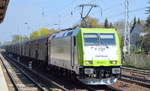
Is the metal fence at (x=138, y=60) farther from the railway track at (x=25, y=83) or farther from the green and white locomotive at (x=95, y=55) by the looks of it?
the green and white locomotive at (x=95, y=55)

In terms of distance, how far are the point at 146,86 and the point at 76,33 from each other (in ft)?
14.2

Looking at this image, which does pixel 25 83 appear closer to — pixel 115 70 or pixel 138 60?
pixel 115 70

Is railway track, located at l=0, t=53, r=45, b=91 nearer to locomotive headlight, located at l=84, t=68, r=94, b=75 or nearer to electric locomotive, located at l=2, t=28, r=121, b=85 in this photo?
electric locomotive, located at l=2, t=28, r=121, b=85

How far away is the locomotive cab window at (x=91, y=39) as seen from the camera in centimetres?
1735

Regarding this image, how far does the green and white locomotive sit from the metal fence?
73.7 ft

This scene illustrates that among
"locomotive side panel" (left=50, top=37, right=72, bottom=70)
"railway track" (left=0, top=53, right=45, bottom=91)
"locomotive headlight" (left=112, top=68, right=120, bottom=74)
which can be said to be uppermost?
"locomotive side panel" (left=50, top=37, right=72, bottom=70)

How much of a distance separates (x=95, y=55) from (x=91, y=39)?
0.92 m

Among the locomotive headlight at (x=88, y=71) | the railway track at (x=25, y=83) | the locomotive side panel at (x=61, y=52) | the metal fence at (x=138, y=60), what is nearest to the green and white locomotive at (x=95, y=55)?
the locomotive headlight at (x=88, y=71)

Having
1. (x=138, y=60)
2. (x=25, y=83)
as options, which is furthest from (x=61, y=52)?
(x=138, y=60)

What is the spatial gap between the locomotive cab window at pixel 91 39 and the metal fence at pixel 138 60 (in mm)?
22731

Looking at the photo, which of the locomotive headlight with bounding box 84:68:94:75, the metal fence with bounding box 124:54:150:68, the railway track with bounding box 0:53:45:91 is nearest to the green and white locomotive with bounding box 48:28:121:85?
the locomotive headlight with bounding box 84:68:94:75

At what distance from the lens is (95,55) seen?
56.0ft

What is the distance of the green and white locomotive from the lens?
16.8 m

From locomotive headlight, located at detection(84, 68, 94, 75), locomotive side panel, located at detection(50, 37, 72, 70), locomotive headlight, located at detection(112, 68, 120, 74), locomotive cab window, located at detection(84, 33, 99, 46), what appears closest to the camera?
locomotive headlight, located at detection(84, 68, 94, 75)
